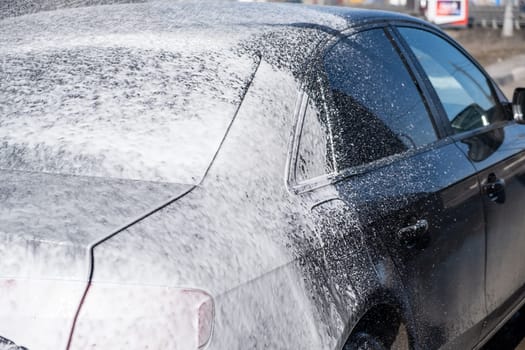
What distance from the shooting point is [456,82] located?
3861 mm

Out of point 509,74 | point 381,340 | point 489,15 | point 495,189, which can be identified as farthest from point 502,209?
point 489,15

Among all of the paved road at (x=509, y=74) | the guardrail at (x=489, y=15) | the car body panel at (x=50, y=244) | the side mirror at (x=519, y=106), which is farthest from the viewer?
the guardrail at (x=489, y=15)

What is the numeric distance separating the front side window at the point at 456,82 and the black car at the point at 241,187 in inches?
1.3

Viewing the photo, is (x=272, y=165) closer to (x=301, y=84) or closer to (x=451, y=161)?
(x=301, y=84)

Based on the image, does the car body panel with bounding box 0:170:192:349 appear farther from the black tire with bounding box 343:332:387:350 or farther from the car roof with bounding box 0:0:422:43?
the car roof with bounding box 0:0:422:43

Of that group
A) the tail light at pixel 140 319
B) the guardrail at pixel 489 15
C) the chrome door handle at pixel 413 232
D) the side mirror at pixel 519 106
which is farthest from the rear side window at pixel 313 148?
the guardrail at pixel 489 15

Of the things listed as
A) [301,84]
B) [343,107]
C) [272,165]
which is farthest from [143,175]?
[343,107]

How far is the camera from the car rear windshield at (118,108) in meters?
2.04

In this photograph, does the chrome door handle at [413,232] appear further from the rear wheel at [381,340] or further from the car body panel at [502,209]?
the car body panel at [502,209]

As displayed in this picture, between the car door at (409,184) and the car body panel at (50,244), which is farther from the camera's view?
the car door at (409,184)

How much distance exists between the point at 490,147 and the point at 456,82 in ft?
1.29

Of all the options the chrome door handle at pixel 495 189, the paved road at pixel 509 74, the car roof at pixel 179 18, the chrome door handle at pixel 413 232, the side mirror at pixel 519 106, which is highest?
the car roof at pixel 179 18

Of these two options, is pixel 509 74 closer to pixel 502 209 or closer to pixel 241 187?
pixel 502 209

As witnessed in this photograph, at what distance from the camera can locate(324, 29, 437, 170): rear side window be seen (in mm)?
2605
